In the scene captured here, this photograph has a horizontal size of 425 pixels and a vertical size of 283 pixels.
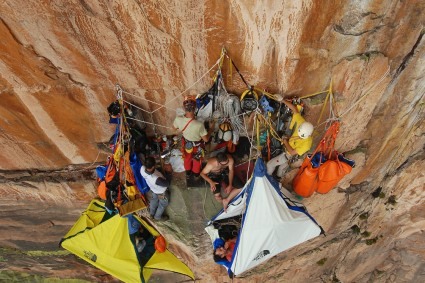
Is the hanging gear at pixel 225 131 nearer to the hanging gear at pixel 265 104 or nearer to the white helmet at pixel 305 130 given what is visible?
the hanging gear at pixel 265 104

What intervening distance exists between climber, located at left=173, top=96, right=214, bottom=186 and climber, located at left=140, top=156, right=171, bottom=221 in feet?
1.61

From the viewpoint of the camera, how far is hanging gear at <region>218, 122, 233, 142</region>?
508 centimetres

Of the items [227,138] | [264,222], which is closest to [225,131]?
[227,138]

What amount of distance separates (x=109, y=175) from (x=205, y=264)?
9.72 ft

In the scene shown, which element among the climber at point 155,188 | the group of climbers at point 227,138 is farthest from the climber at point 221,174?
the climber at point 155,188

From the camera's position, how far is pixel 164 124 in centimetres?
572

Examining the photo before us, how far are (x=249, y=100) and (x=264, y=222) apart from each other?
5.85 feet

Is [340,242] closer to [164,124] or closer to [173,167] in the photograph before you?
[173,167]

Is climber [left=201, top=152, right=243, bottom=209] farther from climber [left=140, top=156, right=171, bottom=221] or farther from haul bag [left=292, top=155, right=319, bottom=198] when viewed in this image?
haul bag [left=292, top=155, right=319, bottom=198]

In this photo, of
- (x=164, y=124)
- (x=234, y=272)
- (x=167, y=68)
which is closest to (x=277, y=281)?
(x=234, y=272)

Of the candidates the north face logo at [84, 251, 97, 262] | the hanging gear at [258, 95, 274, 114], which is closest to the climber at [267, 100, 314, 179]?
the hanging gear at [258, 95, 274, 114]

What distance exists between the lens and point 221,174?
560 cm

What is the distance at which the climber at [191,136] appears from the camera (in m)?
4.80

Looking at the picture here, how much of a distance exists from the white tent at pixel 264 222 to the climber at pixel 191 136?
89cm
